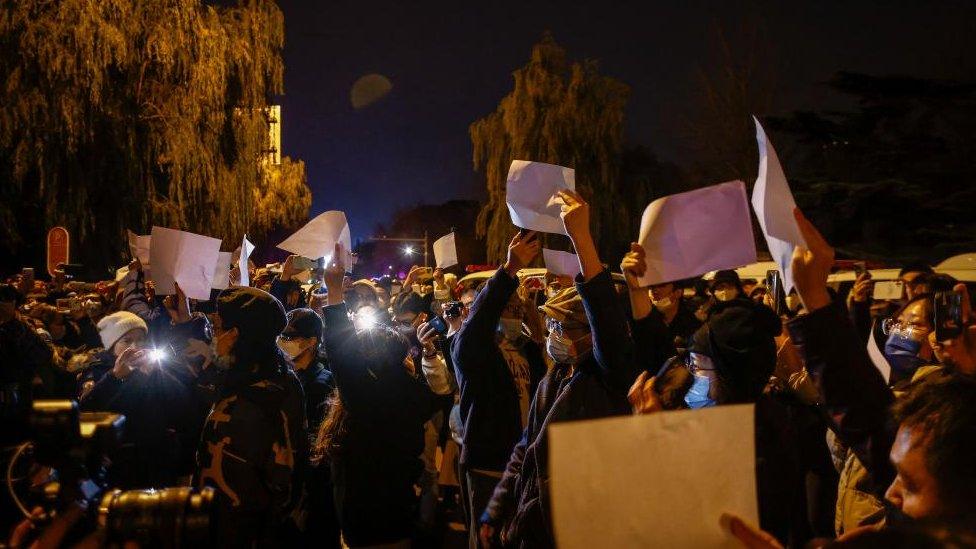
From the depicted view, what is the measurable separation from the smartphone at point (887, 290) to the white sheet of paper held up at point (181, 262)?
30.4 ft

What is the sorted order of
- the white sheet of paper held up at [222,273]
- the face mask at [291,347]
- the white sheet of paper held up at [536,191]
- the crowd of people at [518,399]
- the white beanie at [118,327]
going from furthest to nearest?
the white sheet of paper held up at [222,273]
the white beanie at [118,327]
the face mask at [291,347]
the white sheet of paper held up at [536,191]
the crowd of people at [518,399]

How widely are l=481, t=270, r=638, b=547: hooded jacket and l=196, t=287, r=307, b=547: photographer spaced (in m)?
0.96

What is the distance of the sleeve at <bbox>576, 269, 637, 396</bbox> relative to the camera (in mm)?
2857

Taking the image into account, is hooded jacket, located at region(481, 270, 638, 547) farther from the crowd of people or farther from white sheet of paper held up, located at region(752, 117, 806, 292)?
white sheet of paper held up, located at region(752, 117, 806, 292)

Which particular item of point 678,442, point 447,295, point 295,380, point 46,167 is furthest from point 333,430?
point 46,167

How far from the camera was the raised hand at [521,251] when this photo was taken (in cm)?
348

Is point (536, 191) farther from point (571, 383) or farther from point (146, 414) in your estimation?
point (146, 414)

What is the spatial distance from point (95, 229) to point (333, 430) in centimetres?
1460

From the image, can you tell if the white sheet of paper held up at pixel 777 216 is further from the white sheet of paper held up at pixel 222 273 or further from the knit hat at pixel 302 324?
the white sheet of paper held up at pixel 222 273

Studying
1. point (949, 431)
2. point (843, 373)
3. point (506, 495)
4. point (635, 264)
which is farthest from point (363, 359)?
point (949, 431)

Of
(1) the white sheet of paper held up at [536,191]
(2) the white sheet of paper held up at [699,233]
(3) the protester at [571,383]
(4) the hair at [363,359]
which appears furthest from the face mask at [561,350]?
(4) the hair at [363,359]

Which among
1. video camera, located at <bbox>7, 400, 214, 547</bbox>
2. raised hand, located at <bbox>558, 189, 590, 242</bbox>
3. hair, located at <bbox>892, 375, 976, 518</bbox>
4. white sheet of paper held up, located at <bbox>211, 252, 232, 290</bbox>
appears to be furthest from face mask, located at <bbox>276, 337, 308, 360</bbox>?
white sheet of paper held up, located at <bbox>211, 252, 232, 290</bbox>

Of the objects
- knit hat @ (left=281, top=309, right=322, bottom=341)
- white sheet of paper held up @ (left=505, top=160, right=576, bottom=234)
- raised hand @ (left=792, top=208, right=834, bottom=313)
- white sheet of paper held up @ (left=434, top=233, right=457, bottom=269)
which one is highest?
white sheet of paper held up @ (left=434, top=233, right=457, bottom=269)

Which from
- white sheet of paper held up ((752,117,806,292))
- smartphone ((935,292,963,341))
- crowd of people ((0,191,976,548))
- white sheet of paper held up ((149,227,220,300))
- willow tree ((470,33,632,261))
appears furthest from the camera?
willow tree ((470,33,632,261))
